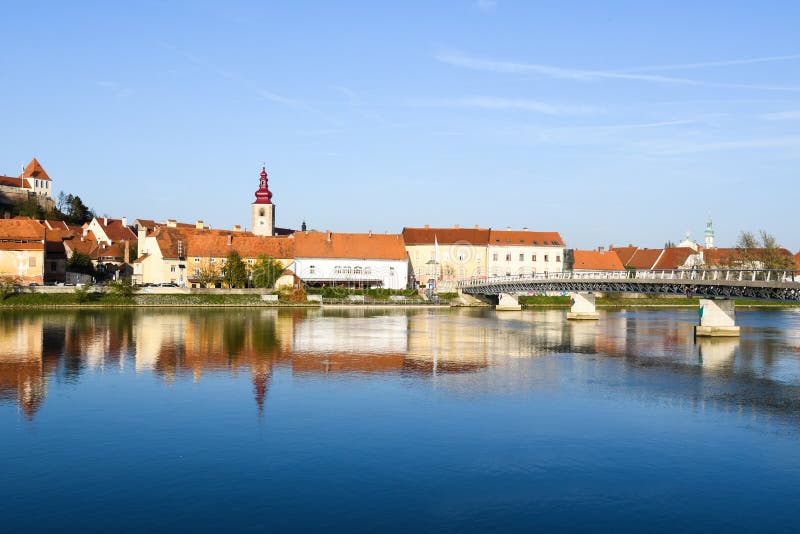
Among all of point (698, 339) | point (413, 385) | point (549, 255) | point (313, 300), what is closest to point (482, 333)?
point (698, 339)

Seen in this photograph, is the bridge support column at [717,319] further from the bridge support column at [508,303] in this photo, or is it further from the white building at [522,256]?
the white building at [522,256]

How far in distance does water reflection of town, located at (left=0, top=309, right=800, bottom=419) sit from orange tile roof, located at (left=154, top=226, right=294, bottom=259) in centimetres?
2117

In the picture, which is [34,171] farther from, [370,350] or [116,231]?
[370,350]

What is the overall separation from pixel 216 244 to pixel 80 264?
17.6 metres

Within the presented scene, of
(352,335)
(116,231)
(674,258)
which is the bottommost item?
(352,335)

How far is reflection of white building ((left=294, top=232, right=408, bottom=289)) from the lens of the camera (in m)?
96.1

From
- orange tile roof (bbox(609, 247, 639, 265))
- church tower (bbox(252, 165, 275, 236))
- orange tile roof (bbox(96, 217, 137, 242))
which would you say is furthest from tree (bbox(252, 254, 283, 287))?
orange tile roof (bbox(609, 247, 639, 265))

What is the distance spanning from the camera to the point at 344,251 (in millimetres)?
97875

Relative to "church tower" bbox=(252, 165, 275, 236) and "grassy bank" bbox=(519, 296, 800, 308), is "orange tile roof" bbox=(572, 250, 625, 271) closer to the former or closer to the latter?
"grassy bank" bbox=(519, 296, 800, 308)

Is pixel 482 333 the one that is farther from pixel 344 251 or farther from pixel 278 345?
pixel 344 251

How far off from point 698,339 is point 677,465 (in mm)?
34782

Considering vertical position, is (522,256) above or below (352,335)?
above

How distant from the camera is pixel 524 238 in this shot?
359 feet

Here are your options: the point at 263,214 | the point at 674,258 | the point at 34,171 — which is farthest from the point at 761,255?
the point at 34,171
